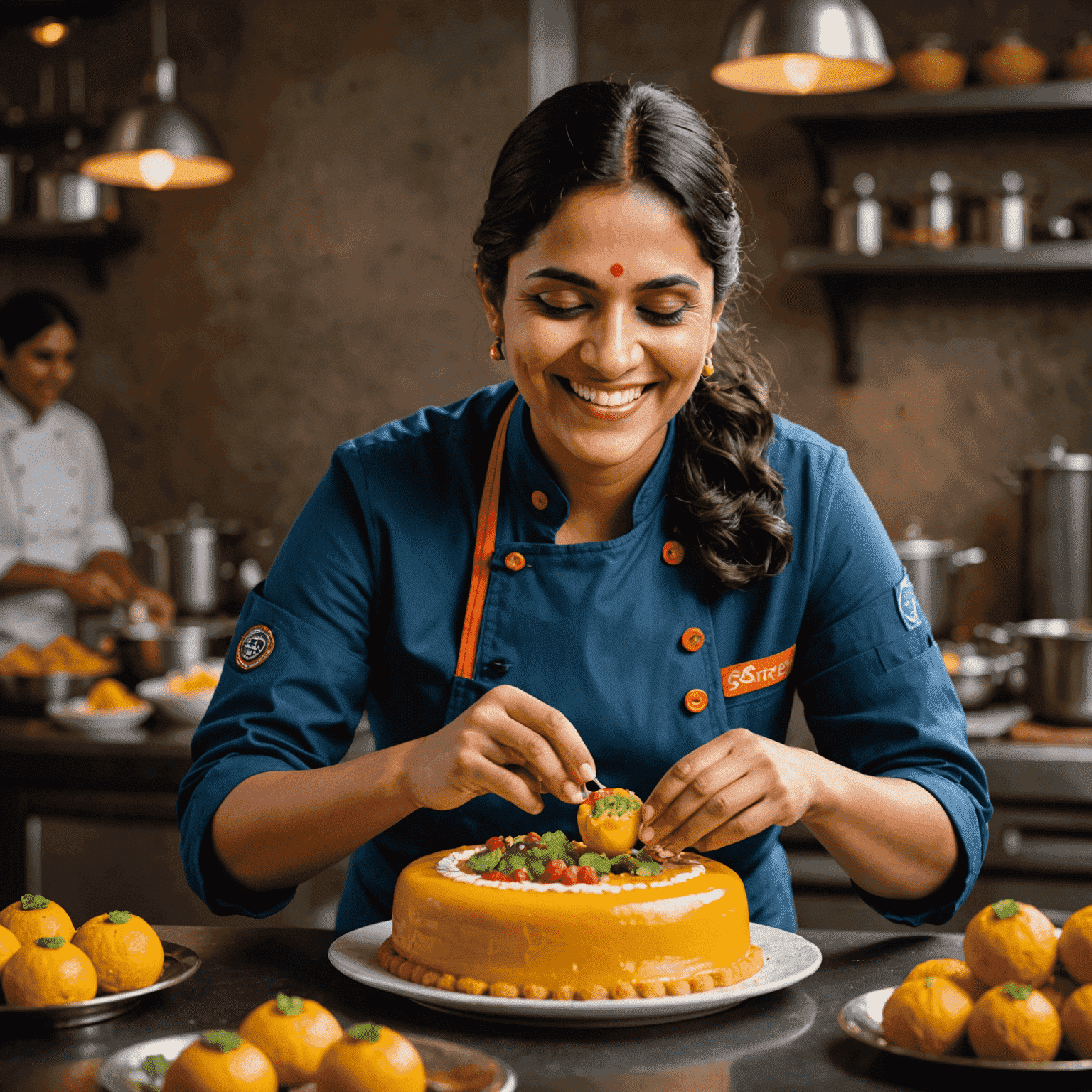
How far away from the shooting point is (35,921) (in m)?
1.16

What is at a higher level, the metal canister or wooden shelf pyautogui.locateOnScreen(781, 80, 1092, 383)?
wooden shelf pyautogui.locateOnScreen(781, 80, 1092, 383)

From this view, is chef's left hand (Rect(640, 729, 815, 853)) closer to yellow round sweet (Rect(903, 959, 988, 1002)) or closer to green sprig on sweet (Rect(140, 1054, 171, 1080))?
yellow round sweet (Rect(903, 959, 988, 1002))

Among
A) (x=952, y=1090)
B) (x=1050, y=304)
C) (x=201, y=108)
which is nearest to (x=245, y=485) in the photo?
(x=201, y=108)

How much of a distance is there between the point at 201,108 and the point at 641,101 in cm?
355

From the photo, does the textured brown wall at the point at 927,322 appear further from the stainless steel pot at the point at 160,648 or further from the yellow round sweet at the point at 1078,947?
the yellow round sweet at the point at 1078,947

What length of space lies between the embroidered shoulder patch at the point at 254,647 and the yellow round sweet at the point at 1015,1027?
2.65ft

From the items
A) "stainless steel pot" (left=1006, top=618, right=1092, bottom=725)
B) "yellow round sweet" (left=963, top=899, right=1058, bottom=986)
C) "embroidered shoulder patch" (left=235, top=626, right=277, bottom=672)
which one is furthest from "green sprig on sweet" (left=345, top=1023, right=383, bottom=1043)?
"stainless steel pot" (left=1006, top=618, right=1092, bottom=725)

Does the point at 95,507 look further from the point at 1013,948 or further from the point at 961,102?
the point at 1013,948

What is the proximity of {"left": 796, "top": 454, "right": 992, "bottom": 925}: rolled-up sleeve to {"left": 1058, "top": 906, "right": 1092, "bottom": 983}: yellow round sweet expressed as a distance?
0.33 m

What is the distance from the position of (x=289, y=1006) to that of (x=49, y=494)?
349 cm

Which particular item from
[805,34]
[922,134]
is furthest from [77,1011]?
[922,134]

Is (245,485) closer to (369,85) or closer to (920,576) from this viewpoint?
(369,85)

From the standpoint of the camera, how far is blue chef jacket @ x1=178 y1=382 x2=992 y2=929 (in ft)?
4.68

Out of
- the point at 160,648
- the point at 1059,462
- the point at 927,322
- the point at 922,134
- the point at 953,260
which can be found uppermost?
the point at 922,134
